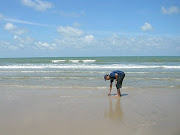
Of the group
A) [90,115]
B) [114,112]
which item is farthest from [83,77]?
[90,115]

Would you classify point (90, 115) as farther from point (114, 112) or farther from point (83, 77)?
point (83, 77)

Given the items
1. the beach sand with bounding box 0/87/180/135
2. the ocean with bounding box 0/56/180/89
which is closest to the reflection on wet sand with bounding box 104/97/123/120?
the beach sand with bounding box 0/87/180/135

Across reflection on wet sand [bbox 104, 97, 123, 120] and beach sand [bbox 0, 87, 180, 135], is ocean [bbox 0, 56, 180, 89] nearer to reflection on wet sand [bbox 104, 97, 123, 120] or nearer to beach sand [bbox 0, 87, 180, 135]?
beach sand [bbox 0, 87, 180, 135]

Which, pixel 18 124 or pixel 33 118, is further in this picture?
pixel 33 118

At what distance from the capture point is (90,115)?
19.9 feet

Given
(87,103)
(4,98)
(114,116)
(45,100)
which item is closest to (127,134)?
(114,116)

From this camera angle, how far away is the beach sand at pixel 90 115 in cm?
486

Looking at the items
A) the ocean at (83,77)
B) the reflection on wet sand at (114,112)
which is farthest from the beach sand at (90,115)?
the ocean at (83,77)

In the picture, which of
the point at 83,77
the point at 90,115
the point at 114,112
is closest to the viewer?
the point at 90,115

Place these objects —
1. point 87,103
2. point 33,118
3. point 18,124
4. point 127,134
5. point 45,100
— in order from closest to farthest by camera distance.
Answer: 1. point 127,134
2. point 18,124
3. point 33,118
4. point 87,103
5. point 45,100

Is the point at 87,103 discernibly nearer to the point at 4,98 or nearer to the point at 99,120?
the point at 99,120

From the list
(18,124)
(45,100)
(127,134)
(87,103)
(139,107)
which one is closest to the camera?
(127,134)

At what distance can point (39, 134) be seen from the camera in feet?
15.1

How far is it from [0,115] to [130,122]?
384 centimetres
